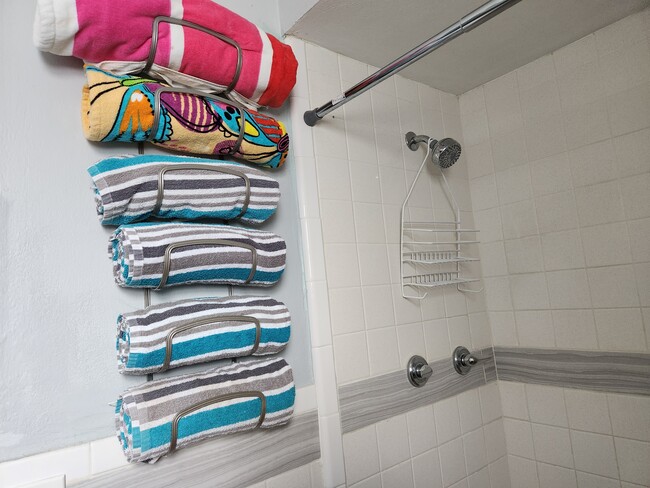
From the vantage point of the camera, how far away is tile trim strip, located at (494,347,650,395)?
127 cm

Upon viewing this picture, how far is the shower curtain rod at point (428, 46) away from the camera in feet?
2.42

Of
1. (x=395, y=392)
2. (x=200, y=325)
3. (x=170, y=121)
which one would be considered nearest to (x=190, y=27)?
(x=170, y=121)

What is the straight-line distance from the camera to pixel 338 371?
3.71ft

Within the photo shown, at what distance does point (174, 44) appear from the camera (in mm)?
856

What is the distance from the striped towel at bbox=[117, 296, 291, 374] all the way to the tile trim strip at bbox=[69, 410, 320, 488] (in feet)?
0.63

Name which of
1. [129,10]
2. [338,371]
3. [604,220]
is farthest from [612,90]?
[129,10]

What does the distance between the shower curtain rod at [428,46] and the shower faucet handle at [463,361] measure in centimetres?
91

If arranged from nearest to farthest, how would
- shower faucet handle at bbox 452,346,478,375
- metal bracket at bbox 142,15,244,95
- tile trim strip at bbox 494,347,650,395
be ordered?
metal bracket at bbox 142,15,244,95 < tile trim strip at bbox 494,347,650,395 < shower faucet handle at bbox 452,346,478,375

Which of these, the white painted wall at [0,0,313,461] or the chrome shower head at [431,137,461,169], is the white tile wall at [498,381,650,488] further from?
the white painted wall at [0,0,313,461]

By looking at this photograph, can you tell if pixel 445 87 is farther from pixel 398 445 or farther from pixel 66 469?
pixel 66 469

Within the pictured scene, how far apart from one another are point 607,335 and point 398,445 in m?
0.74

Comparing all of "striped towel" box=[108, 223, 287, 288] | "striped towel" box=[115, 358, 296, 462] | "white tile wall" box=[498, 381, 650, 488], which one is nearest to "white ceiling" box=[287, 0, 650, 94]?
"striped towel" box=[108, 223, 287, 288]

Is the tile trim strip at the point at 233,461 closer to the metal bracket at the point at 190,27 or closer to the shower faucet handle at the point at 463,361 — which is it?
the shower faucet handle at the point at 463,361

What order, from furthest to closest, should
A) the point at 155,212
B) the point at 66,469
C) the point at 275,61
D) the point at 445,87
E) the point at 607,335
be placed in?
1. the point at 445,87
2. the point at 607,335
3. the point at 275,61
4. the point at 155,212
5. the point at 66,469
